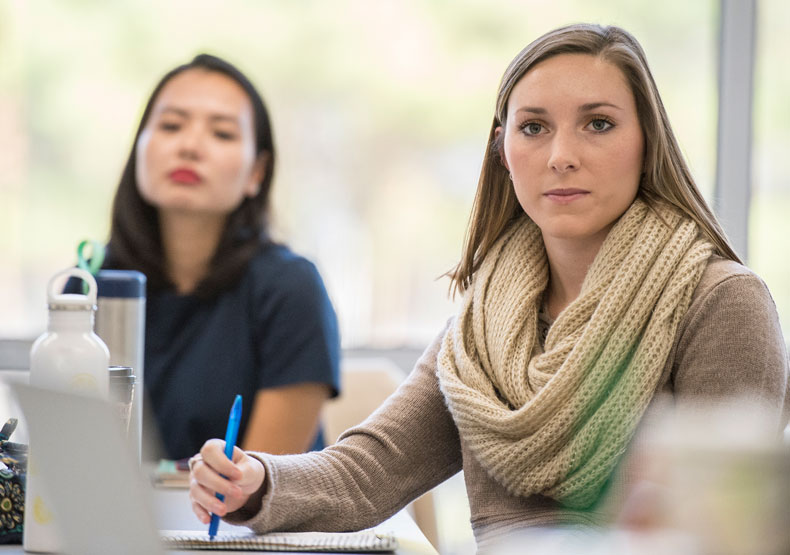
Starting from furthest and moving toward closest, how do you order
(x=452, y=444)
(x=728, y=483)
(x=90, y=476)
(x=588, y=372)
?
1. (x=452, y=444)
2. (x=588, y=372)
3. (x=90, y=476)
4. (x=728, y=483)

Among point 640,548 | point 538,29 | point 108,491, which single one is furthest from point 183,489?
point 538,29

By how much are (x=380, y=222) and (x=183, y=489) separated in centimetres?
172

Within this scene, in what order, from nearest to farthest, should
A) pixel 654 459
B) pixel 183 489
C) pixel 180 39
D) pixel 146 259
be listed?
pixel 654 459 → pixel 183 489 → pixel 146 259 → pixel 180 39

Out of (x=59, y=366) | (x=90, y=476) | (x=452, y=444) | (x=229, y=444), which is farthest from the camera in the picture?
(x=452, y=444)

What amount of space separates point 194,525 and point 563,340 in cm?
49

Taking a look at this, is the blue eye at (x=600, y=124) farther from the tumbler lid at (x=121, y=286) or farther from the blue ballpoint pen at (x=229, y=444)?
the tumbler lid at (x=121, y=286)


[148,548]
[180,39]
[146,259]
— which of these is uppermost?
[180,39]

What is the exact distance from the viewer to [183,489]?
138cm

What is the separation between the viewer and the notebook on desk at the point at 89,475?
566 mm

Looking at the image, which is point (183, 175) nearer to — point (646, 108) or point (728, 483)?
point (646, 108)

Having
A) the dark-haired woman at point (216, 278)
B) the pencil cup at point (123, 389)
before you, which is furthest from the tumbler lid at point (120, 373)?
the dark-haired woman at point (216, 278)

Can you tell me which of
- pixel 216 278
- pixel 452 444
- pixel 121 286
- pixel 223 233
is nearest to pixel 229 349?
pixel 216 278

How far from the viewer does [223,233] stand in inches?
74.8

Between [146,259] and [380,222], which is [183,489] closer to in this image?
[146,259]
